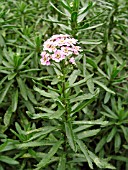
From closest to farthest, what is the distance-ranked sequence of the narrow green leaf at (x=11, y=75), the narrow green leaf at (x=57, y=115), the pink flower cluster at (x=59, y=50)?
the pink flower cluster at (x=59, y=50), the narrow green leaf at (x=57, y=115), the narrow green leaf at (x=11, y=75)

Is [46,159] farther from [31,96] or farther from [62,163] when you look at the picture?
[31,96]

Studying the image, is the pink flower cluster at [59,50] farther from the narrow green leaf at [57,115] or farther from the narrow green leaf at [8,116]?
the narrow green leaf at [8,116]

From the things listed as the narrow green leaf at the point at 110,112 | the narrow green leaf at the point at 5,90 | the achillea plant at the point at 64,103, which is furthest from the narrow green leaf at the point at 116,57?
the narrow green leaf at the point at 5,90

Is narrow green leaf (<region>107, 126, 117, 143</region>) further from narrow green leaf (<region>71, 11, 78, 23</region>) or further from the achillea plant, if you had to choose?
narrow green leaf (<region>71, 11, 78, 23</region>)

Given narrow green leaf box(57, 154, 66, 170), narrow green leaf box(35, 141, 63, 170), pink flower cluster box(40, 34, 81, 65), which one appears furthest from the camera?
narrow green leaf box(57, 154, 66, 170)

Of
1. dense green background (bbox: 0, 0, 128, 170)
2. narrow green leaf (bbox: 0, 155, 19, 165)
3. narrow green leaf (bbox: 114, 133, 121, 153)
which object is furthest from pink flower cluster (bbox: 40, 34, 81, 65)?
narrow green leaf (bbox: 114, 133, 121, 153)

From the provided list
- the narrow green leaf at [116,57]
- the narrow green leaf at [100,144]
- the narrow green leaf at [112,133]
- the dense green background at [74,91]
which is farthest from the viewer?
the narrow green leaf at [116,57]

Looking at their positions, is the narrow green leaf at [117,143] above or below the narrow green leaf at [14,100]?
below

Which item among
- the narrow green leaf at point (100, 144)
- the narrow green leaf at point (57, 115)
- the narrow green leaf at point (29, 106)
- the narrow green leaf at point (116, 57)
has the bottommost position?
the narrow green leaf at point (100, 144)

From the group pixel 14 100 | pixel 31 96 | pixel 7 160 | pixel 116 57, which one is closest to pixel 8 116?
pixel 14 100

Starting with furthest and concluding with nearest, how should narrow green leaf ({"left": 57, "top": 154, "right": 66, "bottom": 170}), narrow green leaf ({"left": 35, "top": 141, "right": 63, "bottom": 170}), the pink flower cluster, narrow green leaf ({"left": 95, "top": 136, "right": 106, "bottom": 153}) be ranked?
1. narrow green leaf ({"left": 95, "top": 136, "right": 106, "bottom": 153})
2. narrow green leaf ({"left": 57, "top": 154, "right": 66, "bottom": 170})
3. narrow green leaf ({"left": 35, "top": 141, "right": 63, "bottom": 170})
4. the pink flower cluster
